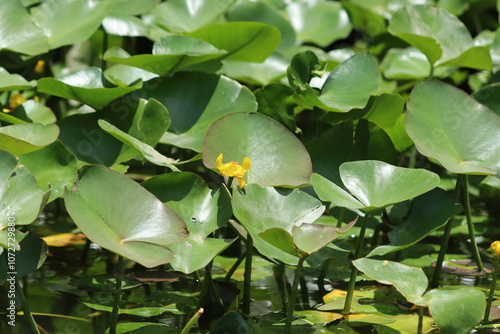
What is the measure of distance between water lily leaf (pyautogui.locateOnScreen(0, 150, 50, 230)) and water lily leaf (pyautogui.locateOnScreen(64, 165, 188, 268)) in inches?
2.7

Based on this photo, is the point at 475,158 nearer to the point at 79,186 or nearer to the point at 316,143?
the point at 316,143

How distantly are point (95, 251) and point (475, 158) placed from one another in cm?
76

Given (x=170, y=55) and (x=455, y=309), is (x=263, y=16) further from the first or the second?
(x=455, y=309)

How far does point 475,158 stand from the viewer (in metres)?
1.13

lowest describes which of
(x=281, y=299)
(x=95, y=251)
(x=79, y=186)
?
(x=95, y=251)

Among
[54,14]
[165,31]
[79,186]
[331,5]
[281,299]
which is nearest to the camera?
[79,186]

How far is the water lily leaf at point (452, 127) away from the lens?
3.68 ft

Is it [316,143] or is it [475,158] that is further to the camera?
[316,143]

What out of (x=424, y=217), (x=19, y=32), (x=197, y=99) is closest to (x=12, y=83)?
(x=19, y=32)

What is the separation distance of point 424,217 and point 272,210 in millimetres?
297

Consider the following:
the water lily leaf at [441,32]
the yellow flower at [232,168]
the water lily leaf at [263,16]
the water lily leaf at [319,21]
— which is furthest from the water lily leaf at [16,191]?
the water lily leaf at [319,21]

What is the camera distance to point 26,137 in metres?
1.10

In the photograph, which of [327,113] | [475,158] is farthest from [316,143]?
[475,158]

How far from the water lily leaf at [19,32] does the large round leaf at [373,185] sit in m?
0.80
